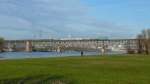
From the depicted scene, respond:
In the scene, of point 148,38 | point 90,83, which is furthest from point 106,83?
point 148,38

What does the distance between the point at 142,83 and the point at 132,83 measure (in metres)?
0.63

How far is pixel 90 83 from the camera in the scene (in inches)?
997

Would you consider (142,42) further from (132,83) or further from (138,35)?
(132,83)

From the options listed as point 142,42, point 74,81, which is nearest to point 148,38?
point 142,42

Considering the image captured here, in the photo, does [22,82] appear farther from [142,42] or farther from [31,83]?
[142,42]

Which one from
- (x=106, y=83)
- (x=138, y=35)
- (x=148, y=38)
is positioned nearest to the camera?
(x=106, y=83)

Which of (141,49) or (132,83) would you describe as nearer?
(132,83)

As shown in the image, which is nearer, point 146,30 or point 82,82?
point 82,82

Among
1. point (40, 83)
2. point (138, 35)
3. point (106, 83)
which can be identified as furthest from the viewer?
point (138, 35)

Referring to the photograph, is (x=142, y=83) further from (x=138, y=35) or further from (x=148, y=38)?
(x=138, y=35)

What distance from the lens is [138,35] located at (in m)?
183

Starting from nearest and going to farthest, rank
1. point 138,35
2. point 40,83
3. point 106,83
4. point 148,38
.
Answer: point 40,83 < point 106,83 < point 148,38 < point 138,35

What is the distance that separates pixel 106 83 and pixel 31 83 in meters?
4.72

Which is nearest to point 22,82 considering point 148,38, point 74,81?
point 74,81
